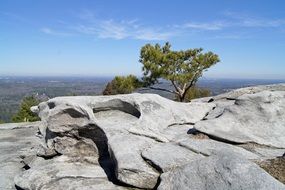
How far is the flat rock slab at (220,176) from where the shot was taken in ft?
22.5

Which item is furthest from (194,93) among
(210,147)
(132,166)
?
(132,166)

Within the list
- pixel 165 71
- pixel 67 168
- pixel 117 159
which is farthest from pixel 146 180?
pixel 165 71

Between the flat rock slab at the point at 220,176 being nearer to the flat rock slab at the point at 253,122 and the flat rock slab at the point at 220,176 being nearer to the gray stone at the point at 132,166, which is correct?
the gray stone at the point at 132,166

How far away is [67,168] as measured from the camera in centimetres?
1085

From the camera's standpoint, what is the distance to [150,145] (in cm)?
1027

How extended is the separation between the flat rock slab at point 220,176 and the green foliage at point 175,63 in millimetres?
23222

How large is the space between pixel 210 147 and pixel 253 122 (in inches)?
97.6

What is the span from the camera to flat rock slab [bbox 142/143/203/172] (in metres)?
8.62

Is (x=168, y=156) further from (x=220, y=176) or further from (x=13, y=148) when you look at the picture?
(x=13, y=148)

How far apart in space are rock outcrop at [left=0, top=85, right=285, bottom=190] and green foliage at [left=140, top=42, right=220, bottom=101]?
17044 mm

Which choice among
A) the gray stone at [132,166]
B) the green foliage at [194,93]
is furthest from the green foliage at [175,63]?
the gray stone at [132,166]

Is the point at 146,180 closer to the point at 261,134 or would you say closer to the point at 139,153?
Answer: the point at 139,153

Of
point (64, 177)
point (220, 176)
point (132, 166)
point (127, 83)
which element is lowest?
point (64, 177)

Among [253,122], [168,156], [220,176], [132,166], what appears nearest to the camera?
[220,176]
